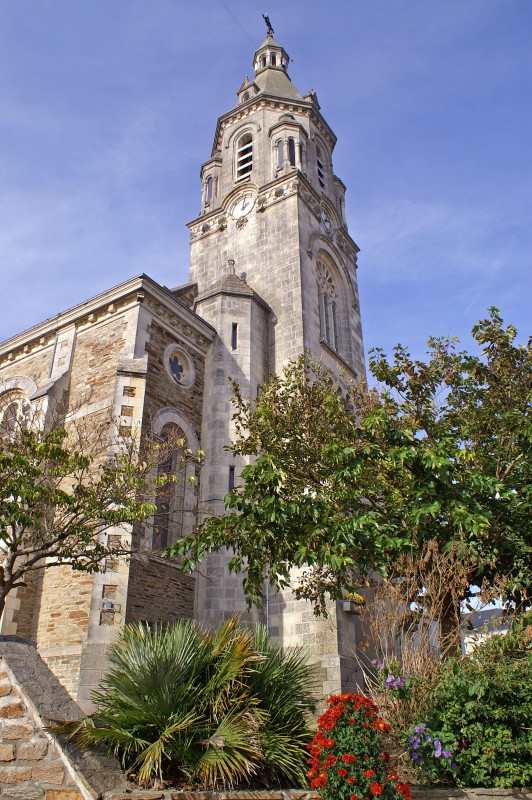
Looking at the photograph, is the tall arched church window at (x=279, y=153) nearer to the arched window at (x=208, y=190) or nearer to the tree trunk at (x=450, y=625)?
the arched window at (x=208, y=190)

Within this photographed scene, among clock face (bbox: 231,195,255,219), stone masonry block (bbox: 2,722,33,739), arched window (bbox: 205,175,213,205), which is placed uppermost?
arched window (bbox: 205,175,213,205)

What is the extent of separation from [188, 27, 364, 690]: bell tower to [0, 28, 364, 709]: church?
5cm

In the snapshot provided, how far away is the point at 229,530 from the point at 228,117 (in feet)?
71.0

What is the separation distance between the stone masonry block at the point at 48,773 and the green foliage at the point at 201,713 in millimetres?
265

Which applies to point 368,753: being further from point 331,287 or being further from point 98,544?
point 331,287

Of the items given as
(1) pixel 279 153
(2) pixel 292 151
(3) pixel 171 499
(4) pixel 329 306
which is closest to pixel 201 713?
(3) pixel 171 499

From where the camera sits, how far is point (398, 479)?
10273mm

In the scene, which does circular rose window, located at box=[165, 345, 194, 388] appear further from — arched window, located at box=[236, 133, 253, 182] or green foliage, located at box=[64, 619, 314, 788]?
arched window, located at box=[236, 133, 253, 182]

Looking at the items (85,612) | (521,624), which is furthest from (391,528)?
(85,612)

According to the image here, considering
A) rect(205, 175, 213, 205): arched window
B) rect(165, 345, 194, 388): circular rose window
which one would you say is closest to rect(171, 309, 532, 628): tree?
rect(165, 345, 194, 388): circular rose window

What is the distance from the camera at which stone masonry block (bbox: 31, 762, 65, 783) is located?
5.34m

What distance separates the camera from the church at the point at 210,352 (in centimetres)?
1280

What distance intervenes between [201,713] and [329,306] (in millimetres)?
17804

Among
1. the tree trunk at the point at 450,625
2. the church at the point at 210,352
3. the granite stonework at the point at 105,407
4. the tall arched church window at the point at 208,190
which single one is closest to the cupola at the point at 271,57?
the church at the point at 210,352
